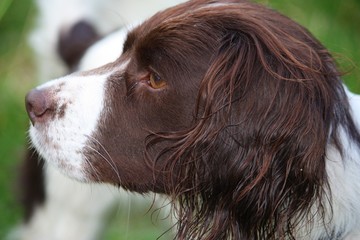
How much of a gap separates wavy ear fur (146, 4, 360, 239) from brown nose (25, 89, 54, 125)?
0.43 meters

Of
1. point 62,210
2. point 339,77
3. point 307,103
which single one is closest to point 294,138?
point 307,103

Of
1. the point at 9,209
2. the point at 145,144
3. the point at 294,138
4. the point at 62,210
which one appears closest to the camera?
the point at 294,138

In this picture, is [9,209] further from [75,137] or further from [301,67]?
[301,67]

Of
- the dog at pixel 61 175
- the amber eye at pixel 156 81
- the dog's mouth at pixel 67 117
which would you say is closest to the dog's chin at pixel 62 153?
the dog's mouth at pixel 67 117

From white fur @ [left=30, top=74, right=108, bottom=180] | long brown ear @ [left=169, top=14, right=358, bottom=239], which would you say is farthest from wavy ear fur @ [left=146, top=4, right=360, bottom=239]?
white fur @ [left=30, top=74, right=108, bottom=180]

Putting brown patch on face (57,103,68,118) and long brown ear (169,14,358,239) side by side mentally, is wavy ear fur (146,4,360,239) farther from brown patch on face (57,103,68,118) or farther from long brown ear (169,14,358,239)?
brown patch on face (57,103,68,118)

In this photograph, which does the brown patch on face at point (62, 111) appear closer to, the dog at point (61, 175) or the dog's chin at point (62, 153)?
the dog's chin at point (62, 153)

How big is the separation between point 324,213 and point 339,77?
1.39 feet

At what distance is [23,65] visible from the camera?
20.3ft

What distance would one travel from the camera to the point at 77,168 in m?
3.05

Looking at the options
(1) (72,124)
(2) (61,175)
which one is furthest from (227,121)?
(2) (61,175)

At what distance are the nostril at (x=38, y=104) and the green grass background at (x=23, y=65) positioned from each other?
0.85 m

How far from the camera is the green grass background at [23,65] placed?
4.55m

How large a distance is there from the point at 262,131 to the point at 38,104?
0.77 metres
